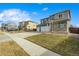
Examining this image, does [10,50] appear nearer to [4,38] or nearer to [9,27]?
[4,38]

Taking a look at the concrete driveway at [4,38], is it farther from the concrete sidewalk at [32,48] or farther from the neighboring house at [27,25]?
the neighboring house at [27,25]

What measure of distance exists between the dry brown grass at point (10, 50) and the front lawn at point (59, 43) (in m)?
0.30

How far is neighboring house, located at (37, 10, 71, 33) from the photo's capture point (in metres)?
3.42

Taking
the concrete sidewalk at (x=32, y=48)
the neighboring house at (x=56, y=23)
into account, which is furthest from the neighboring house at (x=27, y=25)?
the concrete sidewalk at (x=32, y=48)

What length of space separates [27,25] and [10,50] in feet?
1.83

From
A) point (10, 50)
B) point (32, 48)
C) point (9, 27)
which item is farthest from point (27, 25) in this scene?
point (10, 50)

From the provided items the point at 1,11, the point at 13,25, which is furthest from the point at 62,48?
the point at 1,11

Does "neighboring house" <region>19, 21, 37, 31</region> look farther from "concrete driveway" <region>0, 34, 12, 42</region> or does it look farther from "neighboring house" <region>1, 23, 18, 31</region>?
"concrete driveway" <region>0, 34, 12, 42</region>

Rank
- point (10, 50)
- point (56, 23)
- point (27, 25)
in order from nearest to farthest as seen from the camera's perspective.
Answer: point (10, 50), point (56, 23), point (27, 25)

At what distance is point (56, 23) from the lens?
349cm

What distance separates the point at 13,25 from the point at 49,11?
27.7 inches

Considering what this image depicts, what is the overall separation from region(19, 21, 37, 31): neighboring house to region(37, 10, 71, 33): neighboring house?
9 centimetres

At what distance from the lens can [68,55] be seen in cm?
328

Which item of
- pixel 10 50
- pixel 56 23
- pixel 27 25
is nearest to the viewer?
pixel 10 50
